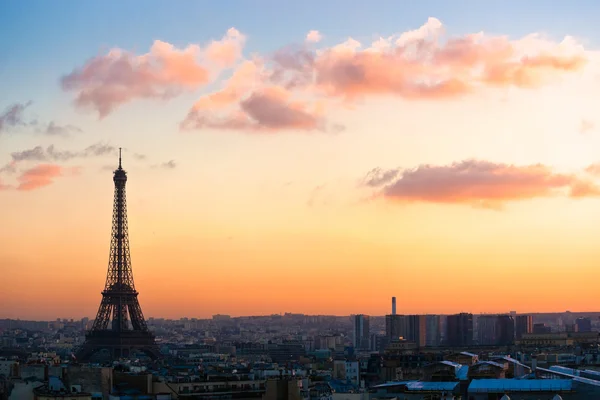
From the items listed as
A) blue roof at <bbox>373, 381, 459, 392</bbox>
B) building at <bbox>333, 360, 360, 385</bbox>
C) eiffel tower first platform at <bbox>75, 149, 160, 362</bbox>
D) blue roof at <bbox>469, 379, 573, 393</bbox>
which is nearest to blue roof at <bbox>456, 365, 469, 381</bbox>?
blue roof at <bbox>373, 381, 459, 392</bbox>

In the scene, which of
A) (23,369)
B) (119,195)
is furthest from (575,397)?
(119,195)

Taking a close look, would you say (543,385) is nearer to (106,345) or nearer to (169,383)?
(169,383)

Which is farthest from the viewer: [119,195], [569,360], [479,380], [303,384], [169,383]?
[119,195]

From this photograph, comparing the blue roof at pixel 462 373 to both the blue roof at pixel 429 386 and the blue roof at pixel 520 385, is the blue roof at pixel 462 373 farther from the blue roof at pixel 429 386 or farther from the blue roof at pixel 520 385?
the blue roof at pixel 520 385

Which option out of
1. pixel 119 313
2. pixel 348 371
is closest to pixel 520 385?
pixel 348 371

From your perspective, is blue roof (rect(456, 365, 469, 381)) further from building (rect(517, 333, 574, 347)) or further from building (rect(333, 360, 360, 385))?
building (rect(517, 333, 574, 347))

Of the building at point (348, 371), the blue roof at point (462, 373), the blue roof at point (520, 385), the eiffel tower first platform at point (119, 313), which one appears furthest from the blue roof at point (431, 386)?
the eiffel tower first platform at point (119, 313)
